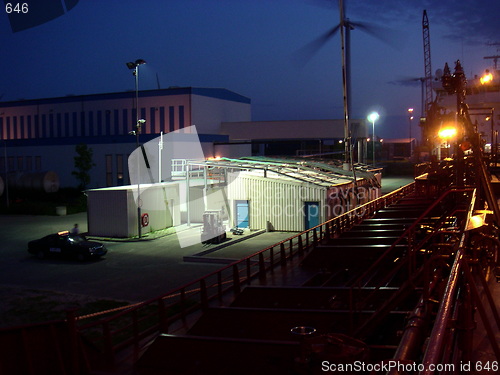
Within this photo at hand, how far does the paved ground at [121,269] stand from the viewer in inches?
728

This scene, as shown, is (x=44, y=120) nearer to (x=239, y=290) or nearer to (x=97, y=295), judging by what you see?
(x=97, y=295)

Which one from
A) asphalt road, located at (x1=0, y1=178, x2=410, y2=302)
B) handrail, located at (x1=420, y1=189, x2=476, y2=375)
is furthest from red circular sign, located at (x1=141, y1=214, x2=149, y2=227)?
handrail, located at (x1=420, y1=189, x2=476, y2=375)

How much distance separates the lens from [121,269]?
21844 millimetres

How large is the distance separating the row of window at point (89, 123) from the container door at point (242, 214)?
21378mm

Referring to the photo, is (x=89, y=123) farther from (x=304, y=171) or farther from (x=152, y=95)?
(x=304, y=171)

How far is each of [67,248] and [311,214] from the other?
14151 mm

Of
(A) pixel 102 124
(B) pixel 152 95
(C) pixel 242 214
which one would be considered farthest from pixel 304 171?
(A) pixel 102 124

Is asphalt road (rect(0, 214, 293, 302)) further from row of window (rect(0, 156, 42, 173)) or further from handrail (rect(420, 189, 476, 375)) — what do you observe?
row of window (rect(0, 156, 42, 173))

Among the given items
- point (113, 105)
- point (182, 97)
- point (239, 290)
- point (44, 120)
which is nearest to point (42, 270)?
point (239, 290)

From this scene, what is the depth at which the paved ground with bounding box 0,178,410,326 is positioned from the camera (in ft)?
60.6

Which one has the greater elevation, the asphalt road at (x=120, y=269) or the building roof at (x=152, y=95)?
the building roof at (x=152, y=95)

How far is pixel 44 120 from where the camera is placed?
6038 centimetres

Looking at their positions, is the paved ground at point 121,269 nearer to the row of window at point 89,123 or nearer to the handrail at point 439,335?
the handrail at point 439,335

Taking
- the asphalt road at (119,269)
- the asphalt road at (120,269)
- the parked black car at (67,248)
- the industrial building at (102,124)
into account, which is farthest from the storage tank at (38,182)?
the parked black car at (67,248)
